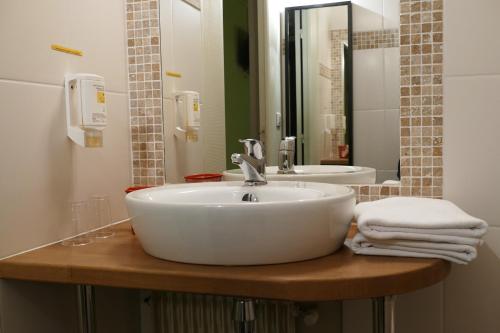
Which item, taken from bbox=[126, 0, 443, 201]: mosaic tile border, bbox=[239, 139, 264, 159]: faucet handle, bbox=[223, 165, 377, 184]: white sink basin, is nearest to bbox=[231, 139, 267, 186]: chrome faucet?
bbox=[239, 139, 264, 159]: faucet handle

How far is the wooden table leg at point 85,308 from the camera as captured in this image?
1.13 metres

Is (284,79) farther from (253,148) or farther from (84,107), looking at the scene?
(84,107)

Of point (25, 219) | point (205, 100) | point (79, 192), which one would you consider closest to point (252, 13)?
point (205, 100)

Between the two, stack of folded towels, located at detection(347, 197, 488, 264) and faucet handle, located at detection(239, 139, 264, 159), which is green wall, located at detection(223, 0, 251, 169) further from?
stack of folded towels, located at detection(347, 197, 488, 264)

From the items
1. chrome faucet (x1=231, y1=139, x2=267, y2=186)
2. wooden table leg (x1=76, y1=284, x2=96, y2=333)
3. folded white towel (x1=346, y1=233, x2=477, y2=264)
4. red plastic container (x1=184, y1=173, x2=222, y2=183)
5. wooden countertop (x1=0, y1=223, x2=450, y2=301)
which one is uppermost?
chrome faucet (x1=231, y1=139, x2=267, y2=186)

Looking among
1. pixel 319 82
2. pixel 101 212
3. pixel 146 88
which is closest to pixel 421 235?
pixel 319 82

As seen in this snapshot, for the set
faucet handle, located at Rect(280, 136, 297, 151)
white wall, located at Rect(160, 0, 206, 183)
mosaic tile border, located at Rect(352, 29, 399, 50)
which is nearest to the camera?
mosaic tile border, located at Rect(352, 29, 399, 50)

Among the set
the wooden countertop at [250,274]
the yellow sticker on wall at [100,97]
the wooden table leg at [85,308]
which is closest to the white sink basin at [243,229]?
the wooden countertop at [250,274]

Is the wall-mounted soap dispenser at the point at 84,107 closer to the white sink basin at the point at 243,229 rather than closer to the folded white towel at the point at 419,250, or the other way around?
the white sink basin at the point at 243,229

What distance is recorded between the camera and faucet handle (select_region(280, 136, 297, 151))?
137 centimetres

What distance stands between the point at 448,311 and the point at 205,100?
896mm

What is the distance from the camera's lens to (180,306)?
139 centimetres

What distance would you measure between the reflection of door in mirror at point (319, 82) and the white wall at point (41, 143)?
0.52 metres

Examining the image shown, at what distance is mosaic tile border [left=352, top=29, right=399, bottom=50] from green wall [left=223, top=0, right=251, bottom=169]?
0.32 meters
